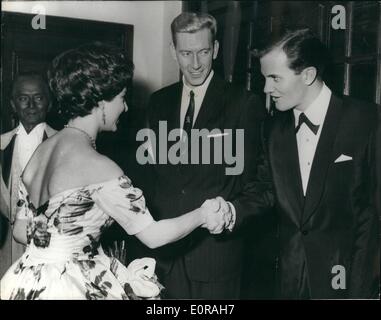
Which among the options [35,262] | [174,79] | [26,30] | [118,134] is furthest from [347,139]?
[26,30]

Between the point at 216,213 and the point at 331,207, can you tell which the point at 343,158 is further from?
the point at 216,213

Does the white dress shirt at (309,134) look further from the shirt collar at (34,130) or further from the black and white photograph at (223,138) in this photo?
the shirt collar at (34,130)

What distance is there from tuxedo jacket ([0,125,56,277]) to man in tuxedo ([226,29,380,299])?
2.89 feet

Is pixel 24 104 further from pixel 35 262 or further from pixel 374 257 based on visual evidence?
pixel 374 257

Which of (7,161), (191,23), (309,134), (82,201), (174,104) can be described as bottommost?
(82,201)

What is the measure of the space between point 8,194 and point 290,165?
3.42 ft

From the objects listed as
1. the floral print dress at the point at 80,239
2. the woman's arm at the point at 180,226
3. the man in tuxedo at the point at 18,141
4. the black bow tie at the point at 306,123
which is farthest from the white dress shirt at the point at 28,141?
the black bow tie at the point at 306,123

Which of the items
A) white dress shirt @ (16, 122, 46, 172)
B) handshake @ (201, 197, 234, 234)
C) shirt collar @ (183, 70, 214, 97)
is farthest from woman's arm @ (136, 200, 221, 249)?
white dress shirt @ (16, 122, 46, 172)

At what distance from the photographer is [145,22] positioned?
1797 mm

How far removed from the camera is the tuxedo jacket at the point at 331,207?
1634 millimetres

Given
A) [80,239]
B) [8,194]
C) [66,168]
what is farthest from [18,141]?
[80,239]

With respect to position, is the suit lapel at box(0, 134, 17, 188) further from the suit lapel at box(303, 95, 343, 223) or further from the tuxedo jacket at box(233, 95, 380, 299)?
the suit lapel at box(303, 95, 343, 223)

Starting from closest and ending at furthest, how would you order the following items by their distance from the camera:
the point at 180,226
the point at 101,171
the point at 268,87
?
the point at 101,171 < the point at 180,226 < the point at 268,87

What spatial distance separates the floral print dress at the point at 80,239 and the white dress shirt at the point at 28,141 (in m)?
0.31
